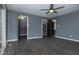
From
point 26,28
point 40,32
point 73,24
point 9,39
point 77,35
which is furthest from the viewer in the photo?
point 40,32

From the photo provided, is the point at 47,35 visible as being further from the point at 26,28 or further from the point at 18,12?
the point at 18,12

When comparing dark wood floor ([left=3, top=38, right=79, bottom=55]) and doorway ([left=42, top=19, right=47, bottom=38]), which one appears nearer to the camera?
dark wood floor ([left=3, top=38, right=79, bottom=55])

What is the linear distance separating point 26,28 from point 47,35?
2.24m

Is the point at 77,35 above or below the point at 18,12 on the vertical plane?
below

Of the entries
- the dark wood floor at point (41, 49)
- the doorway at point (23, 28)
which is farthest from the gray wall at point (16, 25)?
the dark wood floor at point (41, 49)

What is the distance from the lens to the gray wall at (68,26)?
6824 millimetres

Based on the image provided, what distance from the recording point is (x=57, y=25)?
8.98 metres

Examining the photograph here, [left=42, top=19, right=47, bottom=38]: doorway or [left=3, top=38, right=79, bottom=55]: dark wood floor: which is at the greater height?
[left=42, top=19, right=47, bottom=38]: doorway

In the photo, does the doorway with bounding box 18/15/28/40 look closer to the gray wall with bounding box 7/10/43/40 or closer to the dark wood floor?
the gray wall with bounding box 7/10/43/40

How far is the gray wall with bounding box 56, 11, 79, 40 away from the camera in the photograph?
22.4 feet

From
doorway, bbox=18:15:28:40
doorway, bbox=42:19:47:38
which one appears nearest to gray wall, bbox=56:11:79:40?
doorway, bbox=42:19:47:38

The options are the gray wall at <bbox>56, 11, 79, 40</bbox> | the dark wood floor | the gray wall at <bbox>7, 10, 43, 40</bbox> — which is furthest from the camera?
the gray wall at <bbox>56, 11, 79, 40</bbox>
